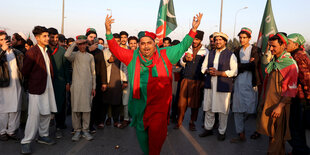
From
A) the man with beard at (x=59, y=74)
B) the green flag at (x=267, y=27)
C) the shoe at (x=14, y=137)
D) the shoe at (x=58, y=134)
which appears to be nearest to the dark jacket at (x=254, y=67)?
the green flag at (x=267, y=27)

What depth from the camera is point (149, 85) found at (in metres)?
3.48

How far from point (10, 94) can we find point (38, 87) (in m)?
1.01

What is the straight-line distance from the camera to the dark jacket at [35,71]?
13.8ft

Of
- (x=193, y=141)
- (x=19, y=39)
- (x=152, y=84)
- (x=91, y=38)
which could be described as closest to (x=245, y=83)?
(x=193, y=141)

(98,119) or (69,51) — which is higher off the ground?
(69,51)

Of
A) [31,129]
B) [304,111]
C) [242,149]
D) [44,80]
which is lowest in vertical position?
[242,149]

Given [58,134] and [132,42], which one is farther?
[132,42]

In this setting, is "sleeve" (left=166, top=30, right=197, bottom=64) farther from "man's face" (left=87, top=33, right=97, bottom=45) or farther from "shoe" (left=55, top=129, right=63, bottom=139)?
"shoe" (left=55, top=129, right=63, bottom=139)

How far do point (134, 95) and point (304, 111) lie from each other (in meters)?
2.87

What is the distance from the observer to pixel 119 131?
5648 mm

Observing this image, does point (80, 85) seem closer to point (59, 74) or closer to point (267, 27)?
point (59, 74)

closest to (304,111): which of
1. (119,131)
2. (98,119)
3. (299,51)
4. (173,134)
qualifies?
(299,51)

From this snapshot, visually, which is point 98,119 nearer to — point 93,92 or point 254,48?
point 93,92

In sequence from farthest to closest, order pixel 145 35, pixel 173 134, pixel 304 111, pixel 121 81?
pixel 121 81
pixel 173 134
pixel 304 111
pixel 145 35
